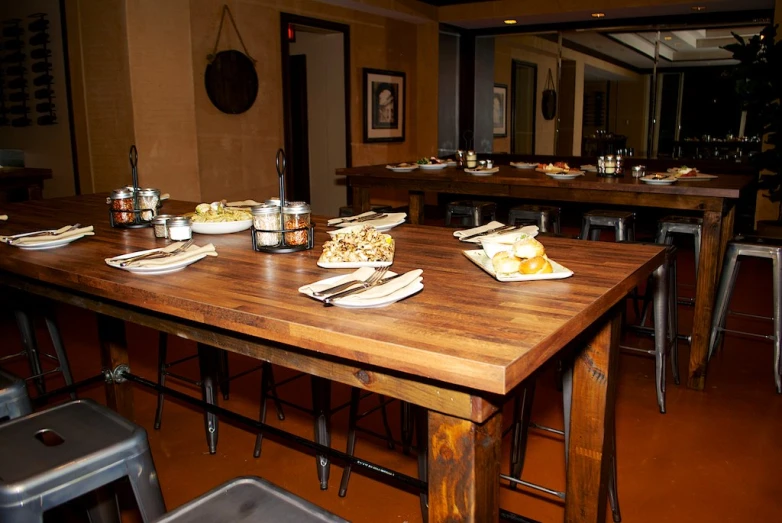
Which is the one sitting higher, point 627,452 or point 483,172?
point 483,172

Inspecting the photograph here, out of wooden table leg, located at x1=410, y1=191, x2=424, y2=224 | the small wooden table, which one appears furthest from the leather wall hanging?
wooden table leg, located at x1=410, y1=191, x2=424, y2=224

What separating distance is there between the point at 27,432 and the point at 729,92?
840cm

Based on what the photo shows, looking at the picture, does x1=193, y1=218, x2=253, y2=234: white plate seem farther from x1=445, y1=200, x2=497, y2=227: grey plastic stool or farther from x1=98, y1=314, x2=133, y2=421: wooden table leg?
x1=445, y1=200, x2=497, y2=227: grey plastic stool

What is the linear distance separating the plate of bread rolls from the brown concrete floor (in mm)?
1067

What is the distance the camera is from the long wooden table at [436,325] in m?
1.17

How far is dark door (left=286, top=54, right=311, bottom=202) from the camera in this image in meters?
8.15

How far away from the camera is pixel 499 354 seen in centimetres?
110

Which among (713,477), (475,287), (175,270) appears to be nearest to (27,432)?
(175,270)

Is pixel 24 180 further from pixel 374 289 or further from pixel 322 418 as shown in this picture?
pixel 374 289

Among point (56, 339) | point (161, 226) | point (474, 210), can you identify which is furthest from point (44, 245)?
point (474, 210)

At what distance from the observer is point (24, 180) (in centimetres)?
495

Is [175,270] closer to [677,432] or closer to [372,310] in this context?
[372,310]

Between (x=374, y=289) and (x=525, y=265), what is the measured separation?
41 cm

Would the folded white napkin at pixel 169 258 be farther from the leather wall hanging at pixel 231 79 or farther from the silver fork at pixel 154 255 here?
the leather wall hanging at pixel 231 79
